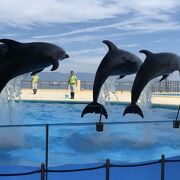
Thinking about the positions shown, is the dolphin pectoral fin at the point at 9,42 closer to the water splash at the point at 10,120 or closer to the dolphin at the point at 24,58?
the dolphin at the point at 24,58

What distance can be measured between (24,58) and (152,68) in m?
3.45

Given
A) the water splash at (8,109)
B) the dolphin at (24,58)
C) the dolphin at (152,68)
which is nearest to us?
the dolphin at (24,58)

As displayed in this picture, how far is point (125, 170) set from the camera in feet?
26.6

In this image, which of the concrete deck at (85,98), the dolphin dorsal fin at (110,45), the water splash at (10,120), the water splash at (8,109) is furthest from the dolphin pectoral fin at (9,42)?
the concrete deck at (85,98)

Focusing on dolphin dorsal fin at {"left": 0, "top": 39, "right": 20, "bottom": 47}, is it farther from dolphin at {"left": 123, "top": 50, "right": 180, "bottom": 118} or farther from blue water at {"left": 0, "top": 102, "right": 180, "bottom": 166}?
dolphin at {"left": 123, "top": 50, "right": 180, "bottom": 118}

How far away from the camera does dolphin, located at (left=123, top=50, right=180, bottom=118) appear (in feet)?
36.1

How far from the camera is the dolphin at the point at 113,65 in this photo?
428 inches

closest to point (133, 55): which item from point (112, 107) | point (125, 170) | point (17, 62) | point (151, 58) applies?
point (151, 58)

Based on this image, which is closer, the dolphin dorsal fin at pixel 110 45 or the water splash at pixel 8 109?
the dolphin dorsal fin at pixel 110 45

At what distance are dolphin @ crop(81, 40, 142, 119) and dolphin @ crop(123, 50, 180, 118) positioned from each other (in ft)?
1.06

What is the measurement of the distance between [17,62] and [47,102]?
1472cm

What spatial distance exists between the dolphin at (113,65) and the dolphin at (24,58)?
4.46 ft

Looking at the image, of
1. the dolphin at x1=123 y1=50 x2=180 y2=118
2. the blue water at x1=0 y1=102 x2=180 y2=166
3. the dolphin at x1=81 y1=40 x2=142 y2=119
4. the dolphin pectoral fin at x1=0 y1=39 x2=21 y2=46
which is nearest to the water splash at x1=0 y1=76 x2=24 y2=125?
the blue water at x1=0 y1=102 x2=180 y2=166

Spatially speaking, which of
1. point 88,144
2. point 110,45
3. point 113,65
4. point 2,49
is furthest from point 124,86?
point 2,49
